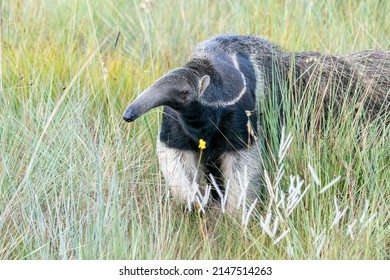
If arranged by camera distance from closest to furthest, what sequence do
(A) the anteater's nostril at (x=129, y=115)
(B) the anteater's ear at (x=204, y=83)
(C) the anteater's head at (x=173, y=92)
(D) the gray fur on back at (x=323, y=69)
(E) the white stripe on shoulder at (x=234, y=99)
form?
(A) the anteater's nostril at (x=129, y=115), (C) the anteater's head at (x=173, y=92), (B) the anteater's ear at (x=204, y=83), (E) the white stripe on shoulder at (x=234, y=99), (D) the gray fur on back at (x=323, y=69)

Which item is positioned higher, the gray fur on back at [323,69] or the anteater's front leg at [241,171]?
the gray fur on back at [323,69]

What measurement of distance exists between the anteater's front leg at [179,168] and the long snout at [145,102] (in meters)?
0.79

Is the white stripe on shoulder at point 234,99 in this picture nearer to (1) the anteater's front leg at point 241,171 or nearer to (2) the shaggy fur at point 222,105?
(2) the shaggy fur at point 222,105

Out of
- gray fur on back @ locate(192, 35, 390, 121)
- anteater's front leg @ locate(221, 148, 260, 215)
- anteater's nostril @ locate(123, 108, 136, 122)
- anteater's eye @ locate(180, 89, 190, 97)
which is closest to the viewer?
anteater's nostril @ locate(123, 108, 136, 122)

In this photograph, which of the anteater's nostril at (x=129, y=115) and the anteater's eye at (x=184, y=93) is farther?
the anteater's eye at (x=184, y=93)

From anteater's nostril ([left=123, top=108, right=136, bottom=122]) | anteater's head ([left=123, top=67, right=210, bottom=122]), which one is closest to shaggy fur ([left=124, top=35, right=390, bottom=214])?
anteater's head ([left=123, top=67, right=210, bottom=122])

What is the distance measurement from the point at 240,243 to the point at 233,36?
2021mm

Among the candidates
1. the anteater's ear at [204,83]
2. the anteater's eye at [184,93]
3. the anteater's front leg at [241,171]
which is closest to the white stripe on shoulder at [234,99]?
the anteater's ear at [204,83]

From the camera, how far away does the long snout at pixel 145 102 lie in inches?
194

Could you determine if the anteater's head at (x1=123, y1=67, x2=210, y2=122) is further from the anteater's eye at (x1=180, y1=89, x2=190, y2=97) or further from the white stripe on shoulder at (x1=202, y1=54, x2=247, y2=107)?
the white stripe on shoulder at (x1=202, y1=54, x2=247, y2=107)

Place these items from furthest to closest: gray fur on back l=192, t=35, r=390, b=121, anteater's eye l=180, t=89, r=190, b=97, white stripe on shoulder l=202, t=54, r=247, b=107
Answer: gray fur on back l=192, t=35, r=390, b=121, white stripe on shoulder l=202, t=54, r=247, b=107, anteater's eye l=180, t=89, r=190, b=97

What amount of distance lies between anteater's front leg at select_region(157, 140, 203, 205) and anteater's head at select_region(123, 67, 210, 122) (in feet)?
1.74

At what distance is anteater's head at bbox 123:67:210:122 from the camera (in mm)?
5020

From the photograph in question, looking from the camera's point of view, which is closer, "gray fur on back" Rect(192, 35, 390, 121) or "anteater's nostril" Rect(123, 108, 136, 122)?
"anteater's nostril" Rect(123, 108, 136, 122)
